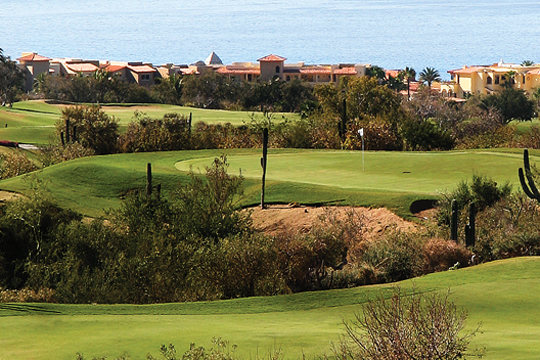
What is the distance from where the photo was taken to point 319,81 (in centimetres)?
13162

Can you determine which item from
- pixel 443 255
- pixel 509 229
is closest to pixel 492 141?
pixel 509 229

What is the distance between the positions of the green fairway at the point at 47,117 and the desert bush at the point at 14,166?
1535cm

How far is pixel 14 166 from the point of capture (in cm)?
3497

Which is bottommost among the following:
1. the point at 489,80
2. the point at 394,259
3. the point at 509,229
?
the point at 394,259

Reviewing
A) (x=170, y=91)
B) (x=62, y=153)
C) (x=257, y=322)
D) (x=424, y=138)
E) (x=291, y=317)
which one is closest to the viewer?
(x=257, y=322)

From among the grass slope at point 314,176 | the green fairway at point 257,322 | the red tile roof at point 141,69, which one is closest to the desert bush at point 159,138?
the grass slope at point 314,176

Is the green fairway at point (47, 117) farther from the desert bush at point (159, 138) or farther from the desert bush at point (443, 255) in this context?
the desert bush at point (443, 255)

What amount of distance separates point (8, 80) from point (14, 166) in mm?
69241

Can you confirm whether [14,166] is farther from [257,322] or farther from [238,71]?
[238,71]

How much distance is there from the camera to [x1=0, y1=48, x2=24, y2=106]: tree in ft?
302

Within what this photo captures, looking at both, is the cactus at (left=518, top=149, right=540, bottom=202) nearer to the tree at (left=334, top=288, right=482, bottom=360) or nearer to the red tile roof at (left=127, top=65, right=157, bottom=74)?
the tree at (left=334, top=288, right=482, bottom=360)

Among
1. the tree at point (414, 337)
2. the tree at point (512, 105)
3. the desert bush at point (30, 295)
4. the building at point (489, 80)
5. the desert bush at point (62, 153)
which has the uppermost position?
the building at point (489, 80)

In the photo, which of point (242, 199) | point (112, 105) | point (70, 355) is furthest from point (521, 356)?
point (112, 105)

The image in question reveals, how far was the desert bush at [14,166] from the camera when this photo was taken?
34.6 m
